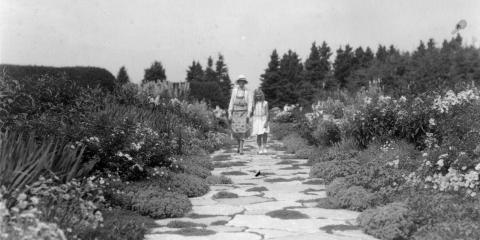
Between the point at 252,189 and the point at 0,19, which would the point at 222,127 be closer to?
the point at 252,189

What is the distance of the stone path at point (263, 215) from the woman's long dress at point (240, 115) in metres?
3.41

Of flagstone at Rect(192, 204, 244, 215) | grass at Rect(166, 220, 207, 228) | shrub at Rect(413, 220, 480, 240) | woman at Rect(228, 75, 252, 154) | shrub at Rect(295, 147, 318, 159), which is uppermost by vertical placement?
woman at Rect(228, 75, 252, 154)

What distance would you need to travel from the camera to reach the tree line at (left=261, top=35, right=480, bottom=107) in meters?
31.4

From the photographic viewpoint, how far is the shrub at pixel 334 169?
23.7 ft

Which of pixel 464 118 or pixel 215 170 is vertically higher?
pixel 464 118

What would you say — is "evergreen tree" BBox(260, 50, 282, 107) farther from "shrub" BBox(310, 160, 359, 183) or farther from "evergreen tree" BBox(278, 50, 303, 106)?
"shrub" BBox(310, 160, 359, 183)

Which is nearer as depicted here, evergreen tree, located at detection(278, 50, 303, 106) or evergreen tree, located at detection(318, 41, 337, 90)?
evergreen tree, located at detection(278, 50, 303, 106)

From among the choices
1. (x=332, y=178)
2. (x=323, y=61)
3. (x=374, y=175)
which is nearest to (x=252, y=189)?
(x=332, y=178)

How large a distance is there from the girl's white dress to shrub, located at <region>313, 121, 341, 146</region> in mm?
1576

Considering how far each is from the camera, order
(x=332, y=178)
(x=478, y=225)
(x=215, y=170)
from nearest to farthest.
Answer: (x=478, y=225) → (x=332, y=178) → (x=215, y=170)

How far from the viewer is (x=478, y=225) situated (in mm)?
4020

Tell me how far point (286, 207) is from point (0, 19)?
3401mm

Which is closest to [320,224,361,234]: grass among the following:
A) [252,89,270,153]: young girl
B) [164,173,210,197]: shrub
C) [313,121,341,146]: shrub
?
[164,173,210,197]: shrub

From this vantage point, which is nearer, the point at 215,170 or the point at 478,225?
the point at 478,225
